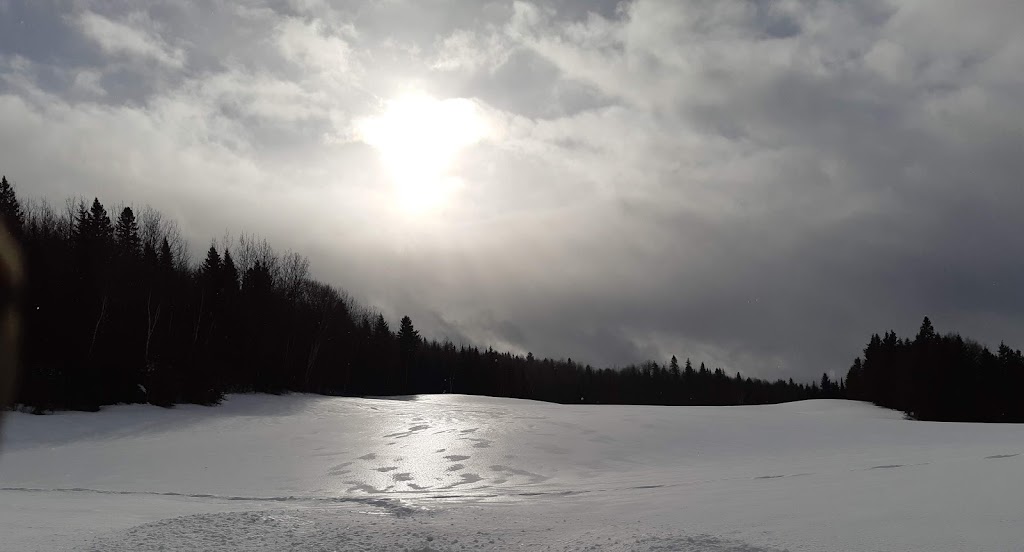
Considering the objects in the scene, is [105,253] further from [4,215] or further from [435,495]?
[435,495]

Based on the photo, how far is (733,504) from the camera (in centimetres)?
909

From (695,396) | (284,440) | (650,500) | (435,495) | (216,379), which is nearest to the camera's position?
(650,500)

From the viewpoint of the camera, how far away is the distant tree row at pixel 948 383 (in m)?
44.6

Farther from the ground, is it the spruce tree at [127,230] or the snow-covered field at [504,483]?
the spruce tree at [127,230]

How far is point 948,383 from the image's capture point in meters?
45.1

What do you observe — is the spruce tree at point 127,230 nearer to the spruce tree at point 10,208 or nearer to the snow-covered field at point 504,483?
the spruce tree at point 10,208

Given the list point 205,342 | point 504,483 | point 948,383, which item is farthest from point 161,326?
point 948,383

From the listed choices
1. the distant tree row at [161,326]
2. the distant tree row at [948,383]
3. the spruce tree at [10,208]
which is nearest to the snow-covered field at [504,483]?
the distant tree row at [161,326]

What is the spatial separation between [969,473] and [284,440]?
18349 mm

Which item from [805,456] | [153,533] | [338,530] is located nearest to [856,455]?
[805,456]

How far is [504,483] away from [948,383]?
148ft

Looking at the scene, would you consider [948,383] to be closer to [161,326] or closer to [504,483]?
[504,483]

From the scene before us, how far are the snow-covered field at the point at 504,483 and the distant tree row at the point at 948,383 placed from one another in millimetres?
24348

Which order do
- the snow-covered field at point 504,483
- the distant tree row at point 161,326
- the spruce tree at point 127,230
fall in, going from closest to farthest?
the snow-covered field at point 504,483
the distant tree row at point 161,326
the spruce tree at point 127,230
